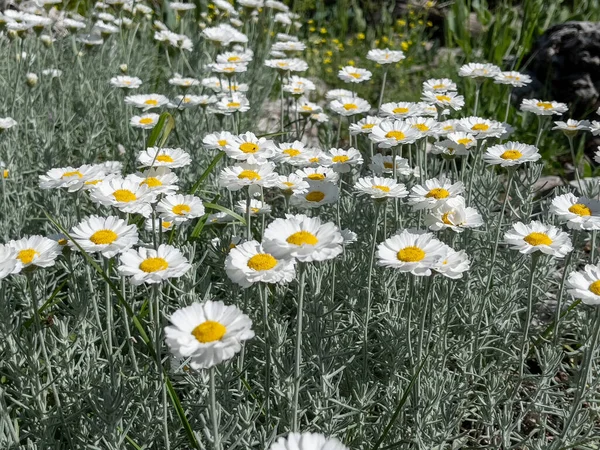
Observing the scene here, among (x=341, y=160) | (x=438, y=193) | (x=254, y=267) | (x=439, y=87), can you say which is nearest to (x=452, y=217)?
(x=438, y=193)

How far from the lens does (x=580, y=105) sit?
5406 mm

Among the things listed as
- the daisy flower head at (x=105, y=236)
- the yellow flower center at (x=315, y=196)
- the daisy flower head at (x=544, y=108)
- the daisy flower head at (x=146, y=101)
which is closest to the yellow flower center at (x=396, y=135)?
the yellow flower center at (x=315, y=196)

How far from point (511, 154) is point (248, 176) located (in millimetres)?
1062

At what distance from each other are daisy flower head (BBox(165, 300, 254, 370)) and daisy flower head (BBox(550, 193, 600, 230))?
52.4 inches

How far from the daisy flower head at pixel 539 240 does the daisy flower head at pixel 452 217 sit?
0.43 ft

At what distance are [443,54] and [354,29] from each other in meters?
1.75

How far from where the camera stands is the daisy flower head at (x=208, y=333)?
5.10ft

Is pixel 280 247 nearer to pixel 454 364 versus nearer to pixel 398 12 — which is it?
pixel 454 364

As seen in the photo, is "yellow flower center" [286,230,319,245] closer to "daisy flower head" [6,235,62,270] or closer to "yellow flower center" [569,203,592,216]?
"daisy flower head" [6,235,62,270]

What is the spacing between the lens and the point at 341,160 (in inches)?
113

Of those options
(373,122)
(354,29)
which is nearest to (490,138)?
(373,122)

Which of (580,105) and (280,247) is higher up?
(280,247)

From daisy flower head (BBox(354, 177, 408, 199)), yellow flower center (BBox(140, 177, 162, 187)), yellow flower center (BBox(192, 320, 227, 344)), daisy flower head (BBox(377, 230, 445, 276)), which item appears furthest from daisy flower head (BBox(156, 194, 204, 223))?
yellow flower center (BBox(192, 320, 227, 344))

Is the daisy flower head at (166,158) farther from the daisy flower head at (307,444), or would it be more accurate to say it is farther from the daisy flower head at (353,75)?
the daisy flower head at (307,444)
